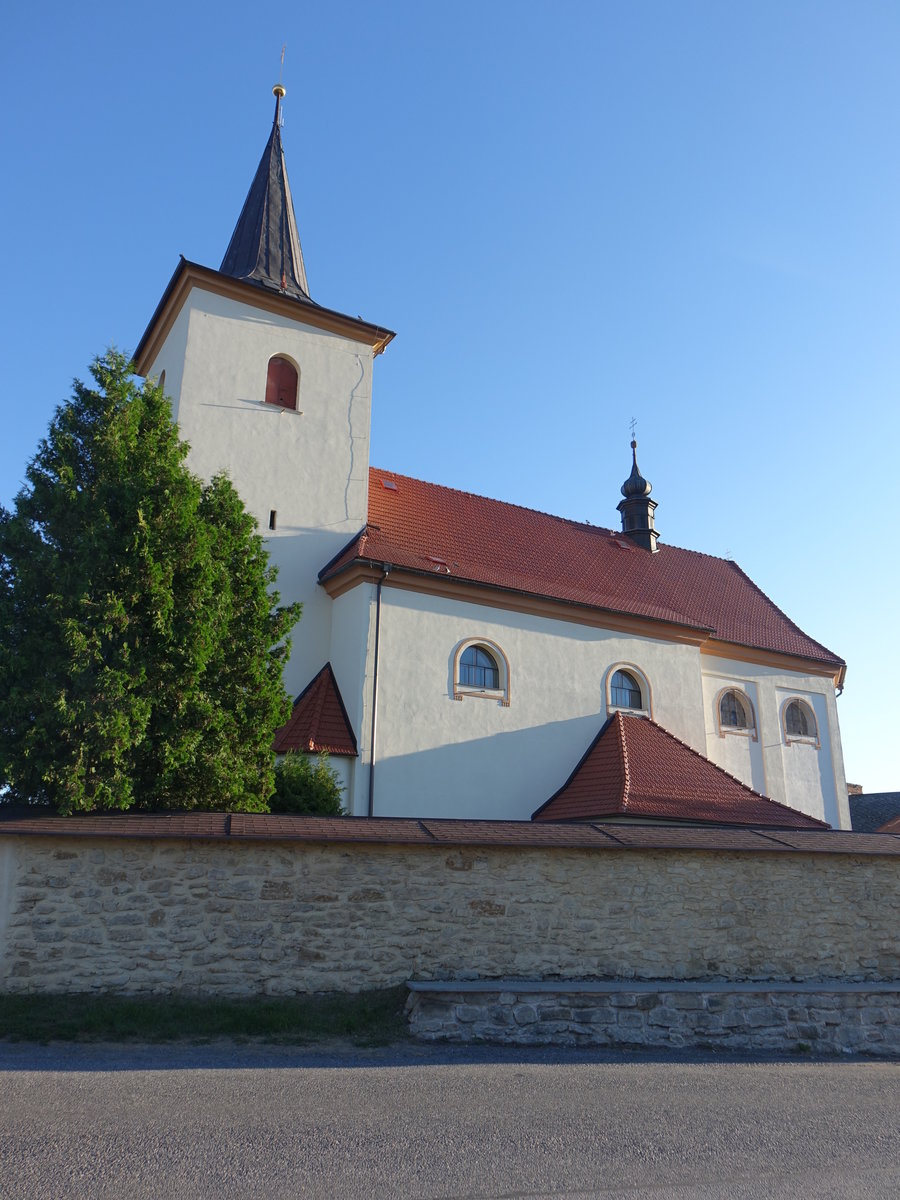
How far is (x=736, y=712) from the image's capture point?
68.6 ft

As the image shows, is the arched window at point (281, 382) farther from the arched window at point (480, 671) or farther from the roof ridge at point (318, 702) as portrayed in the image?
the arched window at point (480, 671)

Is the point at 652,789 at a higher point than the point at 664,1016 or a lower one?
higher

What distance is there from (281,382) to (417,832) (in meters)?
10.8

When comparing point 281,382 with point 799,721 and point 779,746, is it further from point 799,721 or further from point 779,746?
point 799,721

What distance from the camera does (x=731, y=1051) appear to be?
8.67m

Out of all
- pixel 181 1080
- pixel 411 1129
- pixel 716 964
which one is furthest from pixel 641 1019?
pixel 181 1080

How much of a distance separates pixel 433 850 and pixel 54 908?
3.54 meters

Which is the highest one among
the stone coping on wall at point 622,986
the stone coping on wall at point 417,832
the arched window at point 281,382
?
the arched window at point 281,382

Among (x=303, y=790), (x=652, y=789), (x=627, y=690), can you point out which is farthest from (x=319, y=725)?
(x=627, y=690)

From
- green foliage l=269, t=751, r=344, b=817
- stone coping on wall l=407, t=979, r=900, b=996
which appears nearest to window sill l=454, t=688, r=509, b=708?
green foliage l=269, t=751, r=344, b=817

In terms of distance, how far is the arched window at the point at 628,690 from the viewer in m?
18.0

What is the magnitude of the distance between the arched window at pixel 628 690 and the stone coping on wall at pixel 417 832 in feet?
21.4

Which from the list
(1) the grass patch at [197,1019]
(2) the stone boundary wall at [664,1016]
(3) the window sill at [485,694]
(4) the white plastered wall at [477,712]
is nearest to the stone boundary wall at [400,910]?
(1) the grass patch at [197,1019]

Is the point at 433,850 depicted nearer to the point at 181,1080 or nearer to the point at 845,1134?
the point at 181,1080
